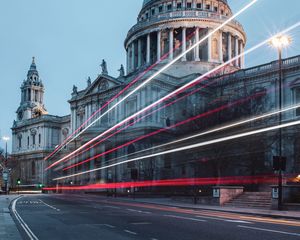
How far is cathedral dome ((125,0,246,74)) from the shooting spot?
83.4 m

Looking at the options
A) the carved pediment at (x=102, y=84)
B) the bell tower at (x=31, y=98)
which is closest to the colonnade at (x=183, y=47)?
the carved pediment at (x=102, y=84)

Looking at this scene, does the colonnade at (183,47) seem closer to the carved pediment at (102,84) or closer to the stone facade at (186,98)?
the stone facade at (186,98)

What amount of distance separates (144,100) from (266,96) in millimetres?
18017

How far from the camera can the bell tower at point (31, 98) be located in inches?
5153

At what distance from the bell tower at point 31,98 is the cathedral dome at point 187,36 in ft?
164

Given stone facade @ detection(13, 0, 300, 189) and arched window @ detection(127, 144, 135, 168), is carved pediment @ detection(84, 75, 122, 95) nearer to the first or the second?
stone facade @ detection(13, 0, 300, 189)

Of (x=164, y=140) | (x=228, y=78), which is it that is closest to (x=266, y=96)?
(x=228, y=78)

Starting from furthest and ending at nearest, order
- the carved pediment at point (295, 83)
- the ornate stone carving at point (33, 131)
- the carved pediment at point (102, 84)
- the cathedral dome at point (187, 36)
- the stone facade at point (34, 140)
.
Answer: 1. the ornate stone carving at point (33, 131)
2. the stone facade at point (34, 140)
3. the cathedral dome at point (187, 36)
4. the carved pediment at point (102, 84)
5. the carved pediment at point (295, 83)

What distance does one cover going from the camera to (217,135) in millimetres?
44750

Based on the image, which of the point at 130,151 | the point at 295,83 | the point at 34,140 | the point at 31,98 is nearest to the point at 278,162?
the point at 295,83

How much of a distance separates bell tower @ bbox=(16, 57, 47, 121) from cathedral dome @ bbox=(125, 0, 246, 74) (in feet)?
164

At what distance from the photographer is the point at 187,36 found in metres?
84.9

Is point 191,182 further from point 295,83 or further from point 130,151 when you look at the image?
point 295,83

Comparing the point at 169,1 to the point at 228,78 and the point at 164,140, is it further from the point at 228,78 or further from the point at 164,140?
the point at 164,140
